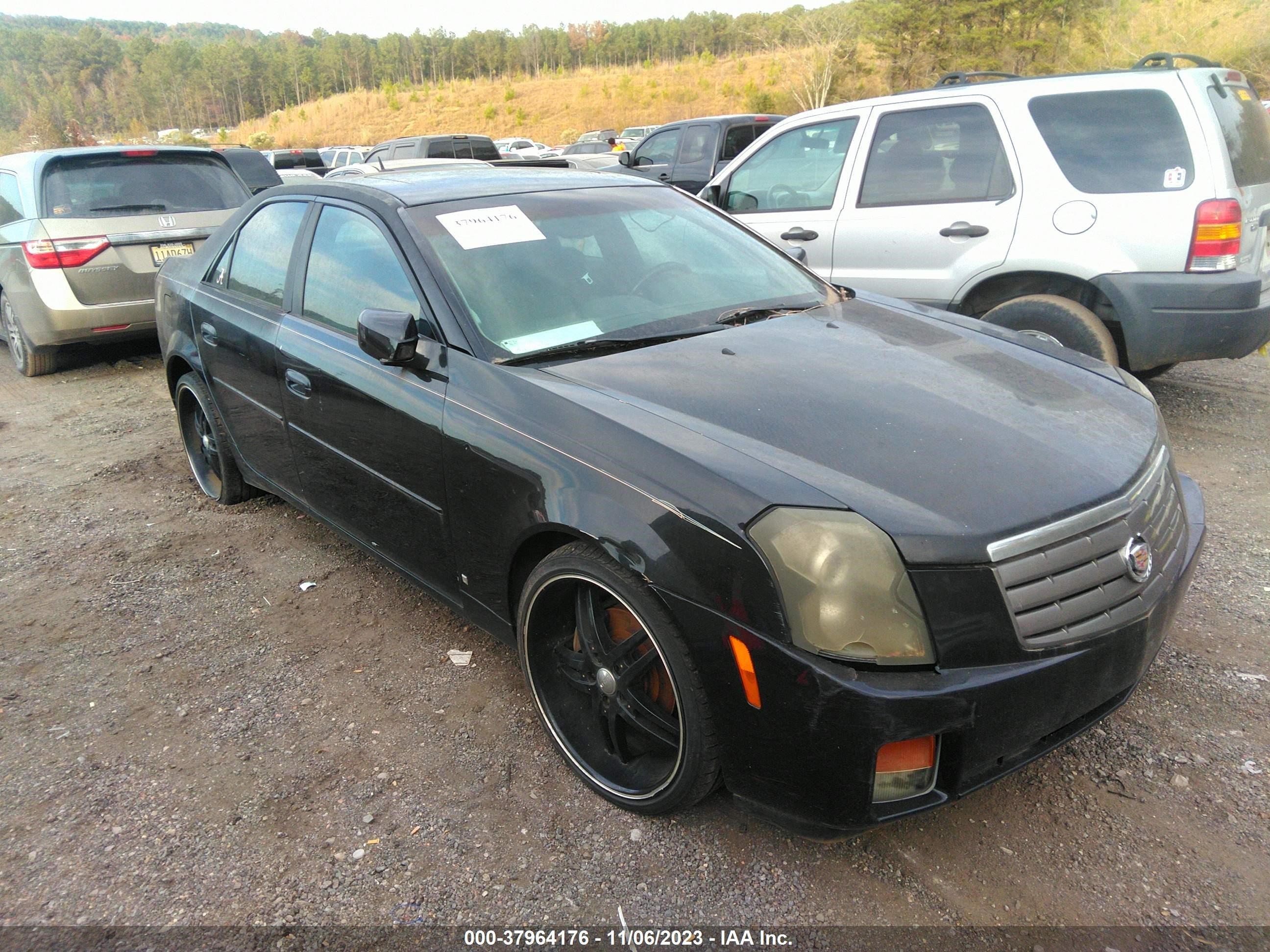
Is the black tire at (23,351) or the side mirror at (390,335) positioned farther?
the black tire at (23,351)

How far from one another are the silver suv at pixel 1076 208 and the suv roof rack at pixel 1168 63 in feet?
0.08

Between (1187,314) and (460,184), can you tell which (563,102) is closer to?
(1187,314)

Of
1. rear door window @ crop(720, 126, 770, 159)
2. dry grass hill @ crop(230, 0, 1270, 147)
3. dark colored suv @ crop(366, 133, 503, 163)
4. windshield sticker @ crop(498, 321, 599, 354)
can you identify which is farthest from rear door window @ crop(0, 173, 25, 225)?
dry grass hill @ crop(230, 0, 1270, 147)

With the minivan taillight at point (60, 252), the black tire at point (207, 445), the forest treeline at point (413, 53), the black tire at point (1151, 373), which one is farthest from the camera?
the forest treeline at point (413, 53)

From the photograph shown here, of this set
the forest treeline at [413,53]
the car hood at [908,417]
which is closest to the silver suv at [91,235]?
the car hood at [908,417]

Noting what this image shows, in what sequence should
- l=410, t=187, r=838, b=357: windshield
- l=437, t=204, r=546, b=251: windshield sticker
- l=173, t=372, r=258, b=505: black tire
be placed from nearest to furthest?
l=410, t=187, r=838, b=357: windshield, l=437, t=204, r=546, b=251: windshield sticker, l=173, t=372, r=258, b=505: black tire

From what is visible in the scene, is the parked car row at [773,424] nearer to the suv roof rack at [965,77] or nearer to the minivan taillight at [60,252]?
the suv roof rack at [965,77]

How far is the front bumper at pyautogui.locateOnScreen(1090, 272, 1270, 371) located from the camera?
425 centimetres

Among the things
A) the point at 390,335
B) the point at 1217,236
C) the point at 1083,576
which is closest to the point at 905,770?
the point at 1083,576

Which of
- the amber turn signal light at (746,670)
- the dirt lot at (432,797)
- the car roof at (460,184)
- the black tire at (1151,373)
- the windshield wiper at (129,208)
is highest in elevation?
the car roof at (460,184)

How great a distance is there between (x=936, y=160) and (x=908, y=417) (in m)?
3.51

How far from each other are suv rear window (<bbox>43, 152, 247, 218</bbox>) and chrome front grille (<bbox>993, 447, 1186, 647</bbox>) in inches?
284

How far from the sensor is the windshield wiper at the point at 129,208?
680 centimetres

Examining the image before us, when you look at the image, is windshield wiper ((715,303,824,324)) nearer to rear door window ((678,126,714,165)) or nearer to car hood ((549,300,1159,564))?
car hood ((549,300,1159,564))
